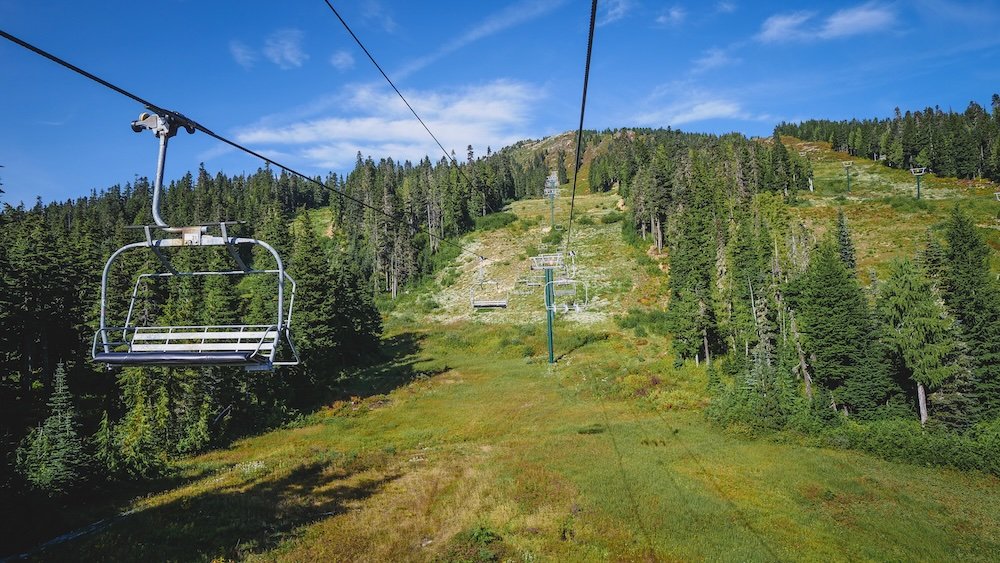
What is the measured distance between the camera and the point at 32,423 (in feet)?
102

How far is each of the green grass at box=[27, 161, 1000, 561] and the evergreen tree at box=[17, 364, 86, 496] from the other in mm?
3866

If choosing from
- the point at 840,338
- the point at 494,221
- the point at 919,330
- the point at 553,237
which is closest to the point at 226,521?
the point at 840,338

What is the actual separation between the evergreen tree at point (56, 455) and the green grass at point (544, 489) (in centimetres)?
387

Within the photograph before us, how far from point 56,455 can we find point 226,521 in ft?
Result: 38.3

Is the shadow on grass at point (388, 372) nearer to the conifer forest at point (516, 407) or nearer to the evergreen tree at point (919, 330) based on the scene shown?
the conifer forest at point (516, 407)

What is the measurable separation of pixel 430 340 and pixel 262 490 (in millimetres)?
46613

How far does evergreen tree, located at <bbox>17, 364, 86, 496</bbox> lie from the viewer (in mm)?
24281

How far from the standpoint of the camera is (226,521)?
2078 centimetres

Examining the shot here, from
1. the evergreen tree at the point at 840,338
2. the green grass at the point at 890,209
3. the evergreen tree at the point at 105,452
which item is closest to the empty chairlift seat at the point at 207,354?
the evergreen tree at the point at 105,452

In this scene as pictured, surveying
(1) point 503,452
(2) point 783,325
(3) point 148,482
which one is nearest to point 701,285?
(2) point 783,325

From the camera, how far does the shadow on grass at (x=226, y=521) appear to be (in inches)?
699

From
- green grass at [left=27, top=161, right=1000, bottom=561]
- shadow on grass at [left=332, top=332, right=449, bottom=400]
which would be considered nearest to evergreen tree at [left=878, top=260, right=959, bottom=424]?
green grass at [left=27, top=161, right=1000, bottom=561]

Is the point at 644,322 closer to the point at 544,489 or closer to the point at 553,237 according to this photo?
the point at 553,237

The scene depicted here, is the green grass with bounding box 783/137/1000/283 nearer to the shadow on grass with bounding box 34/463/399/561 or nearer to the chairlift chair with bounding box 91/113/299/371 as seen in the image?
the shadow on grass with bounding box 34/463/399/561
